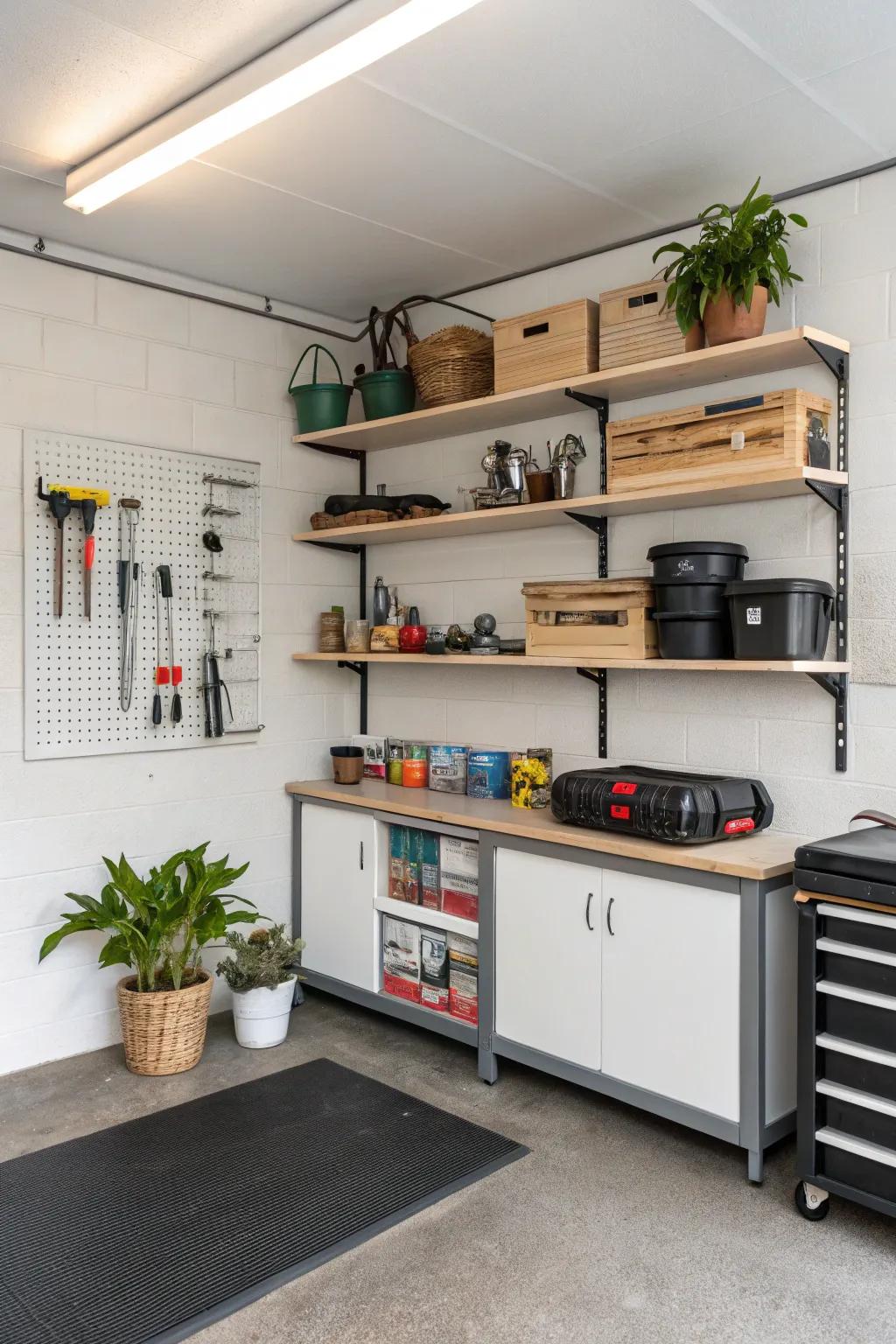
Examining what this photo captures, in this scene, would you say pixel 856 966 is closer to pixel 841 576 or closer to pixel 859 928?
pixel 859 928

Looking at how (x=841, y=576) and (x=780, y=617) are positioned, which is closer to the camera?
(x=780, y=617)

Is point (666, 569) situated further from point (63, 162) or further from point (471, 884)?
point (63, 162)

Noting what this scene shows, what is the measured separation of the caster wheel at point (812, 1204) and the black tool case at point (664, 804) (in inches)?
35.3

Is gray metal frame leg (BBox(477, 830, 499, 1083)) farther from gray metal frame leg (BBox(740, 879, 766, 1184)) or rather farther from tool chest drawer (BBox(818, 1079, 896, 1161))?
tool chest drawer (BBox(818, 1079, 896, 1161))

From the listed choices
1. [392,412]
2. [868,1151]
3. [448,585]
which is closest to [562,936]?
[868,1151]

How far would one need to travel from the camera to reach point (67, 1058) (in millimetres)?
3574

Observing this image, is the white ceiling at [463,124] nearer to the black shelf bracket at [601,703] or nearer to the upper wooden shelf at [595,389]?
the upper wooden shelf at [595,389]

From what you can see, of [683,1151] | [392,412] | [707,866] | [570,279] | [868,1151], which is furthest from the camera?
[392,412]

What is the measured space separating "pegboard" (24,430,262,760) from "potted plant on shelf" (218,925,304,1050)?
828 mm

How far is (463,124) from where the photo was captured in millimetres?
2797

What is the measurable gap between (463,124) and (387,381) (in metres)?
1.34

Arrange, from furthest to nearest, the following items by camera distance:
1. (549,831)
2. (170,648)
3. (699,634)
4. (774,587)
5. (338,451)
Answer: (338,451)
(170,648)
(549,831)
(699,634)
(774,587)

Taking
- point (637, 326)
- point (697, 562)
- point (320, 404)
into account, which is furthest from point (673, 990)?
point (320, 404)

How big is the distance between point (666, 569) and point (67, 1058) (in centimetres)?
264
